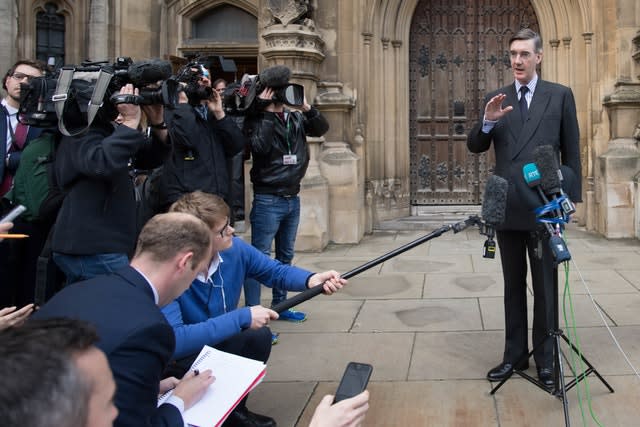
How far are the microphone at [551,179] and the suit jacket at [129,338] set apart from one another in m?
1.91

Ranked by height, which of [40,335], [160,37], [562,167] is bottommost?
[40,335]

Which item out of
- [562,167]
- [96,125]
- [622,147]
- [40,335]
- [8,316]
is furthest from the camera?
[622,147]

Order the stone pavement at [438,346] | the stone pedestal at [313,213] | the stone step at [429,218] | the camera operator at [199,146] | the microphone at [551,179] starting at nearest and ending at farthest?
the microphone at [551,179] < the stone pavement at [438,346] < the camera operator at [199,146] < the stone pedestal at [313,213] < the stone step at [429,218]

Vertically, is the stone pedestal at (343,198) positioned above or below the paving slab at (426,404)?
above

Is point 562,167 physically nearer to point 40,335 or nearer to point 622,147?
point 40,335

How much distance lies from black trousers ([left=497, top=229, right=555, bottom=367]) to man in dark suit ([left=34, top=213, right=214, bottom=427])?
2019mm

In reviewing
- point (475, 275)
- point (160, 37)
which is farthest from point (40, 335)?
point (160, 37)

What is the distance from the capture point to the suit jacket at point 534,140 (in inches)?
142

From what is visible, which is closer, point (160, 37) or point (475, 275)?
point (475, 275)

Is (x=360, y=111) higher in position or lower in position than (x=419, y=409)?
higher

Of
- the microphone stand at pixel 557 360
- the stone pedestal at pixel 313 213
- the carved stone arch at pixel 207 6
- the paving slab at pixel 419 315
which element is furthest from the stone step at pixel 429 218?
the microphone stand at pixel 557 360

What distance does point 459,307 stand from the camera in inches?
211

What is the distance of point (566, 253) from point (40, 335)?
7.74ft

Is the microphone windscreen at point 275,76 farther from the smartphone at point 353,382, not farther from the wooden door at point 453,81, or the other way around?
the wooden door at point 453,81
